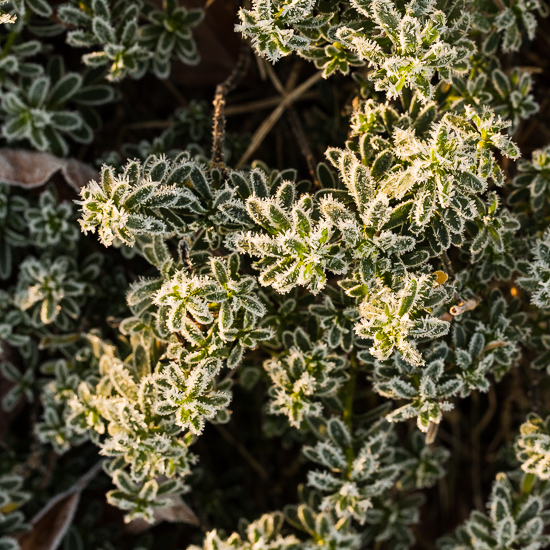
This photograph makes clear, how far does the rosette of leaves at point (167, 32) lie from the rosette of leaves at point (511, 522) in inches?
99.9

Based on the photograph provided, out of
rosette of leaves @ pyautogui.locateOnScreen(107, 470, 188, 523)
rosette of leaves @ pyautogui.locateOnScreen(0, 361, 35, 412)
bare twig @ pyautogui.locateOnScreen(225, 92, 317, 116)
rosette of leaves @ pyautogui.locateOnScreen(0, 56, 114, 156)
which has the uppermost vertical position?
rosette of leaves @ pyautogui.locateOnScreen(0, 56, 114, 156)

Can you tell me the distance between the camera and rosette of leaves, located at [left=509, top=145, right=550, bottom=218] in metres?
2.64

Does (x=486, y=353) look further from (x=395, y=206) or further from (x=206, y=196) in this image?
(x=206, y=196)

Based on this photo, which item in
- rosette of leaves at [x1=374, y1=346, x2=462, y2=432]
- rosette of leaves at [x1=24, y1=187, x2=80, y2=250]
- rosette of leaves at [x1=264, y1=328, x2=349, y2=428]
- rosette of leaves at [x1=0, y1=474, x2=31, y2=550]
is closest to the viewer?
rosette of leaves at [x1=374, y1=346, x2=462, y2=432]

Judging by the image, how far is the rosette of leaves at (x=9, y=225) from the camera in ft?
10.6

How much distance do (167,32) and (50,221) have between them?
3.61 feet

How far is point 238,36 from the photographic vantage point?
348 cm

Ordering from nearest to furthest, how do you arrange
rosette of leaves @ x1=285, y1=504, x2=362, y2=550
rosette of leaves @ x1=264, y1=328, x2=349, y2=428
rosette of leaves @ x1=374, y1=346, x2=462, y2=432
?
1. rosette of leaves @ x1=374, y1=346, x2=462, y2=432
2. rosette of leaves @ x1=264, y1=328, x2=349, y2=428
3. rosette of leaves @ x1=285, y1=504, x2=362, y2=550

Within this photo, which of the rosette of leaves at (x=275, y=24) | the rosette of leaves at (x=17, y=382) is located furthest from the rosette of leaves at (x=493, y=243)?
the rosette of leaves at (x=17, y=382)

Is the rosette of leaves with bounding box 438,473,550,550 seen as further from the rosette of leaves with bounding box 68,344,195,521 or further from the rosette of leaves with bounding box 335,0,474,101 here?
the rosette of leaves with bounding box 335,0,474,101

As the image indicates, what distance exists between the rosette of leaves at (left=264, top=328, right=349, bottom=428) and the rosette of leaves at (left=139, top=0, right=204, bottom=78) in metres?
1.54

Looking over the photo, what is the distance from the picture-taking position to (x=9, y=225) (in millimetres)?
3311

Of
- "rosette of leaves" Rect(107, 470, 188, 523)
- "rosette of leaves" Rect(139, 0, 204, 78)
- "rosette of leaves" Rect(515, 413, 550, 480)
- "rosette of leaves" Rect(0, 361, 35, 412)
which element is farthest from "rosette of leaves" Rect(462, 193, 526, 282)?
"rosette of leaves" Rect(0, 361, 35, 412)

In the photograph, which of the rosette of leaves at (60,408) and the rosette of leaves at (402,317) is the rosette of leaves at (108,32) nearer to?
the rosette of leaves at (60,408)
